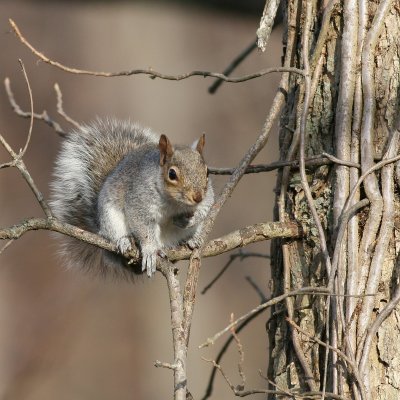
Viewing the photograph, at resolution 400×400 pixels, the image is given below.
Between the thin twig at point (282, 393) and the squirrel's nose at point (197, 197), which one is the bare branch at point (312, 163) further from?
the thin twig at point (282, 393)

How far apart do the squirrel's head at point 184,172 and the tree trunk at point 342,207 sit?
0.23 meters

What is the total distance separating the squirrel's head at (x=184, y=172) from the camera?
2.06 meters

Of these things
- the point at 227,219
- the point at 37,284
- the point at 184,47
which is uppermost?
the point at 184,47

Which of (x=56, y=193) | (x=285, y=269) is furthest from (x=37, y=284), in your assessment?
(x=285, y=269)

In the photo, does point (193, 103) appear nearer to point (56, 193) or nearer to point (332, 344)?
point (56, 193)

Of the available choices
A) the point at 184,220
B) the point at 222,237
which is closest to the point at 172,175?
the point at 184,220

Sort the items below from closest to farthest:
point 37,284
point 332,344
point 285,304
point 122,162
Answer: point 332,344 → point 285,304 → point 122,162 → point 37,284

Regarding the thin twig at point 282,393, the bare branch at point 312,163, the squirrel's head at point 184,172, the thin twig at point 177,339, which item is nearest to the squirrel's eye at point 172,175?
the squirrel's head at point 184,172

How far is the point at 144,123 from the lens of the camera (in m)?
4.57

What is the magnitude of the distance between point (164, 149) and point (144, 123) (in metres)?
2.43

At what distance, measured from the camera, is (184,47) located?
493cm

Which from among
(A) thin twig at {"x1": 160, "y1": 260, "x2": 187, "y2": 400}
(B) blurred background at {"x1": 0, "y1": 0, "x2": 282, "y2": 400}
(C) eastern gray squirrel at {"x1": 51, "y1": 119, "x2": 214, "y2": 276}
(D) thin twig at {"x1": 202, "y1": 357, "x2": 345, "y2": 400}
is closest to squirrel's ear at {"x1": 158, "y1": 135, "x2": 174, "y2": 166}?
(C) eastern gray squirrel at {"x1": 51, "y1": 119, "x2": 214, "y2": 276}

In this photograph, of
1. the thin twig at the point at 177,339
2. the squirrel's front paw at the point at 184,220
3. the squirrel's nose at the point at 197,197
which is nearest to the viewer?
the thin twig at the point at 177,339

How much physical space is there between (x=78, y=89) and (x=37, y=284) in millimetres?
989
